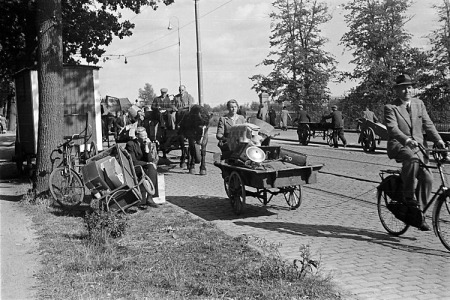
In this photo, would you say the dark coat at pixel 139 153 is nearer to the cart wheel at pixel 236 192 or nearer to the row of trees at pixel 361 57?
the cart wheel at pixel 236 192

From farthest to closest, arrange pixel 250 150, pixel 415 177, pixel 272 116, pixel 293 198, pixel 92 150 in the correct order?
1. pixel 272 116
2. pixel 92 150
3. pixel 293 198
4. pixel 250 150
5. pixel 415 177

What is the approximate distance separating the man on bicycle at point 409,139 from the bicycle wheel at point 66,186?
5824 mm

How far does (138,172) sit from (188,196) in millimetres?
2035

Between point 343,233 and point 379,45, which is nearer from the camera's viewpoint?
point 343,233

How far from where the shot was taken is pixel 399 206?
6.91 m

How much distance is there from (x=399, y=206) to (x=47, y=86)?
7.01m

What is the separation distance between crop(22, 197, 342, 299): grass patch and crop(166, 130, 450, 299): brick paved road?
0.39 metres

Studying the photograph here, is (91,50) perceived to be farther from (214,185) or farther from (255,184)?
(255,184)

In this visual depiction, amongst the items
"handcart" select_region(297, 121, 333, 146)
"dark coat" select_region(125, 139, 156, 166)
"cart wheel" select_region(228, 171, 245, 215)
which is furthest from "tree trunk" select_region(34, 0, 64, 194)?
"handcart" select_region(297, 121, 333, 146)

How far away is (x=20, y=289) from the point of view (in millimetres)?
5227

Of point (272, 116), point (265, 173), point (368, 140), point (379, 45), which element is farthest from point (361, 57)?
point (265, 173)

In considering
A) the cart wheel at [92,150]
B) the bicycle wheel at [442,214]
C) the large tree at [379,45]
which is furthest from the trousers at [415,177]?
the large tree at [379,45]

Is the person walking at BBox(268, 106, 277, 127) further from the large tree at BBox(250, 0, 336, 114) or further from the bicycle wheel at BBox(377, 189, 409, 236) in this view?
the bicycle wheel at BBox(377, 189, 409, 236)

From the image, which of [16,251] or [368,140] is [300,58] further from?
[16,251]
